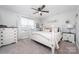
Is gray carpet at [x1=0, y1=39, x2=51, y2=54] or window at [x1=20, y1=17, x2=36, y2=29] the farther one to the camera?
window at [x1=20, y1=17, x2=36, y2=29]

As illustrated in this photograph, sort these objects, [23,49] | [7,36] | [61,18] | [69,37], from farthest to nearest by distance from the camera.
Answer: [7,36]
[23,49]
[69,37]
[61,18]

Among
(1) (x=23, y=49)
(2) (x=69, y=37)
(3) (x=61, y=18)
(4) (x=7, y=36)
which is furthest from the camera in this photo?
(4) (x=7, y=36)

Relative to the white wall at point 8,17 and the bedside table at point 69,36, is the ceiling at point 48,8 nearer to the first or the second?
the white wall at point 8,17

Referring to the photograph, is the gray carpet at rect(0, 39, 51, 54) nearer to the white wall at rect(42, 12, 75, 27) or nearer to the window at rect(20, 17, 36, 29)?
the window at rect(20, 17, 36, 29)

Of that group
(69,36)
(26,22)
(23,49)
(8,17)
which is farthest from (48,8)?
(23,49)

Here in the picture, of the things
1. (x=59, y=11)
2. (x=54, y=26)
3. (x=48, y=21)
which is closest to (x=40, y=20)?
(x=48, y=21)

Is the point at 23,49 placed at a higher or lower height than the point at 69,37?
lower

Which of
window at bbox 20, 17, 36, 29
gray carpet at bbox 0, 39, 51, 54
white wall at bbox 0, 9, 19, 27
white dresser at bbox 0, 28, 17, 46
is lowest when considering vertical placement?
gray carpet at bbox 0, 39, 51, 54

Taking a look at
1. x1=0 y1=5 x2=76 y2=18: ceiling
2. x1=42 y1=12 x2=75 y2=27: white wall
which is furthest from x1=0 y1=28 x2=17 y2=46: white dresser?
x1=42 y1=12 x2=75 y2=27: white wall

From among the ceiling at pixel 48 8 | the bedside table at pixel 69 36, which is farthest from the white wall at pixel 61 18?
the bedside table at pixel 69 36

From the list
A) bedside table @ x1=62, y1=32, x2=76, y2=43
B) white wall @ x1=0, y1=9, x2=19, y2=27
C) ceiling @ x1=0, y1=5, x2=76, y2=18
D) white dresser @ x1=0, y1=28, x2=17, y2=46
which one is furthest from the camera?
white dresser @ x1=0, y1=28, x2=17, y2=46

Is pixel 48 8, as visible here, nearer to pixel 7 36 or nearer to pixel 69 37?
pixel 69 37

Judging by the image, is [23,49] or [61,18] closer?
[61,18]
